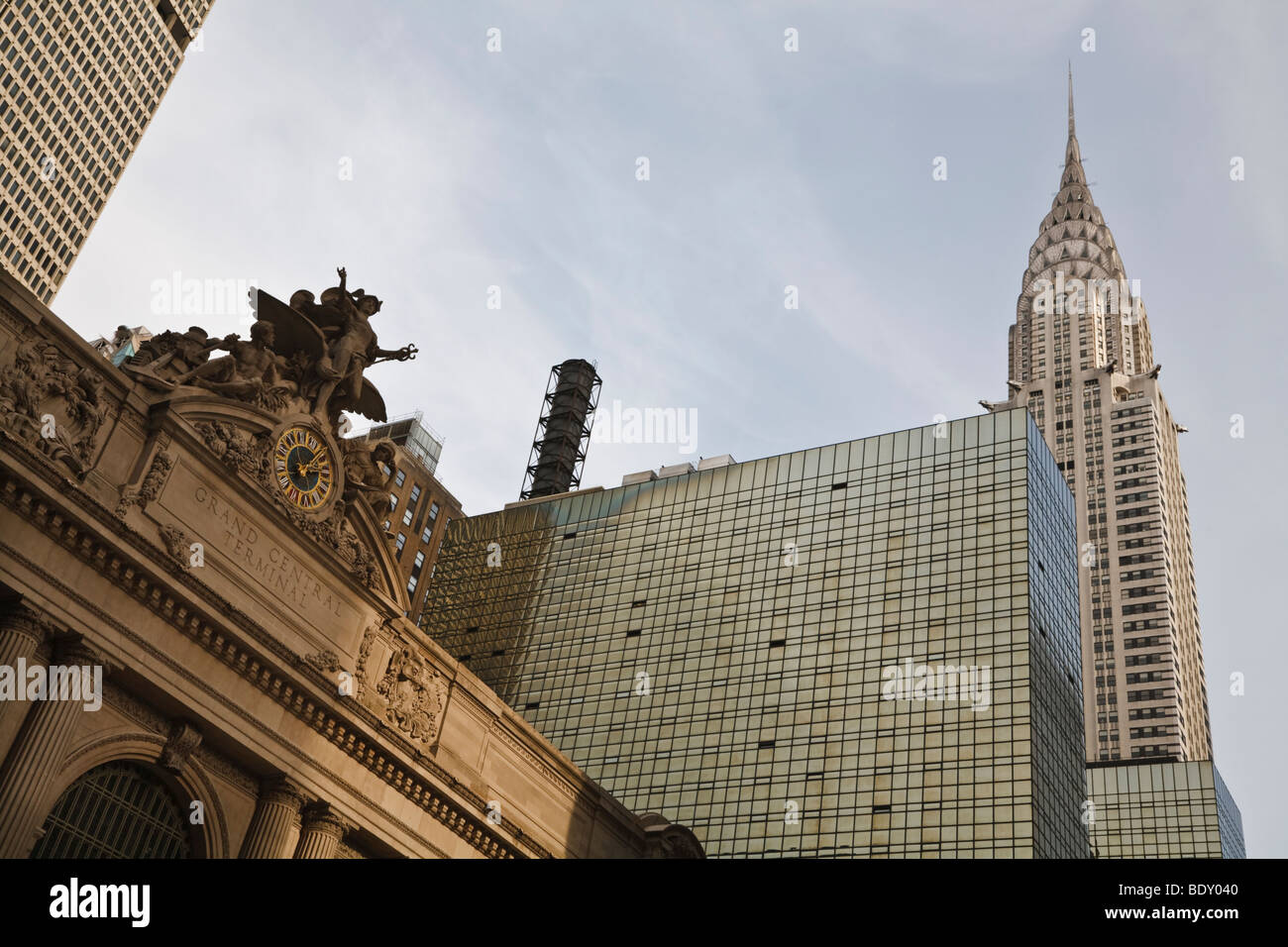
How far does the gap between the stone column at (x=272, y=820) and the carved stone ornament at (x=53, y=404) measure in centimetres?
1016

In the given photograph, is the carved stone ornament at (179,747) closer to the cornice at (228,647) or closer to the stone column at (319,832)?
the cornice at (228,647)

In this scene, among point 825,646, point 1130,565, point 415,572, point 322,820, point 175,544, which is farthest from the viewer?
point 1130,565

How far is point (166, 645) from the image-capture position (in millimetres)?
32938

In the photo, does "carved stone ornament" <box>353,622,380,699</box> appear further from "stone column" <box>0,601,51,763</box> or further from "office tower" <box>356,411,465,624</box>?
"office tower" <box>356,411,465,624</box>

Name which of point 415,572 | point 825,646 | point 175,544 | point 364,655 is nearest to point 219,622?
point 175,544

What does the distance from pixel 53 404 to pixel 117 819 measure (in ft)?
34.1

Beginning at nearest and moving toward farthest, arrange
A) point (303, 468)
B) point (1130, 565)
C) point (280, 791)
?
1. point (280, 791)
2. point (303, 468)
3. point (1130, 565)

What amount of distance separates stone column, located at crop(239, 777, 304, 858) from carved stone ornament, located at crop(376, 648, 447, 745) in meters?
4.74

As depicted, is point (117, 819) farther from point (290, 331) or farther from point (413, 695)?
point (290, 331)

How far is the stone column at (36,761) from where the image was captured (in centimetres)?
2839

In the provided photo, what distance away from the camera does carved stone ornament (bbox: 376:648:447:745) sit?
133 ft

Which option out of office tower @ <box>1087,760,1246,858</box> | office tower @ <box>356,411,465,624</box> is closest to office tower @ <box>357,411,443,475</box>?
office tower @ <box>356,411,465,624</box>

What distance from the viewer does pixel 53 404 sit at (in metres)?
31.8
